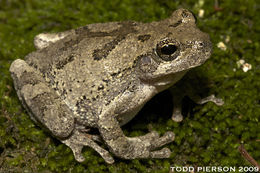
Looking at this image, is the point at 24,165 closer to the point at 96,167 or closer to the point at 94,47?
the point at 96,167

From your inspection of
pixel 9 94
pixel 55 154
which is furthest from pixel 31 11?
pixel 55 154

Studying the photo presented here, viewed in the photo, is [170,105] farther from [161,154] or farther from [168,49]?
[168,49]

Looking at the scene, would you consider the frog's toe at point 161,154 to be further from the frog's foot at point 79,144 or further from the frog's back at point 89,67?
the frog's back at point 89,67

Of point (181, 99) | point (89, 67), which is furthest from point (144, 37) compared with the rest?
point (181, 99)

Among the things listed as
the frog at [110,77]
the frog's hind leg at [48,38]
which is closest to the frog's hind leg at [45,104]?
the frog at [110,77]

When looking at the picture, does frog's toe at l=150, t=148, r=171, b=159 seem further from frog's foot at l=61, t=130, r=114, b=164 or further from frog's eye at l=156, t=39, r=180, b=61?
frog's eye at l=156, t=39, r=180, b=61

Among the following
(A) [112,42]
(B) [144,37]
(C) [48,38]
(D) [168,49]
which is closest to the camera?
(D) [168,49]
